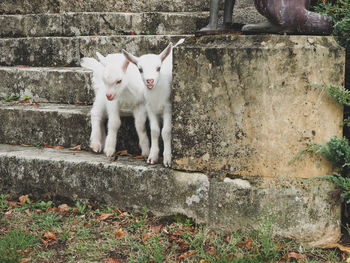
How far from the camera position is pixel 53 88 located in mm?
A: 4750

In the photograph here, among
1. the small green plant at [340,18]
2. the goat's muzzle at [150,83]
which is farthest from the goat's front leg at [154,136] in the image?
the small green plant at [340,18]

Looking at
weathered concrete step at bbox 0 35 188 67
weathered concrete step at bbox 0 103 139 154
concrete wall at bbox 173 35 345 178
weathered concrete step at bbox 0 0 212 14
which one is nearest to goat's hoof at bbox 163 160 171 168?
concrete wall at bbox 173 35 345 178

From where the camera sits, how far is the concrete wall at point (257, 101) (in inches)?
108

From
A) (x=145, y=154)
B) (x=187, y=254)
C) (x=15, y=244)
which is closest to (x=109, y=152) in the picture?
(x=145, y=154)

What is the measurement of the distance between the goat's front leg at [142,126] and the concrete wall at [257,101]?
691 millimetres

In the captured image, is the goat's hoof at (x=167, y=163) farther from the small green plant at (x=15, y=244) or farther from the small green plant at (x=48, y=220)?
the small green plant at (x=15, y=244)

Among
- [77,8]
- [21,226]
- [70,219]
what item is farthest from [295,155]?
[77,8]

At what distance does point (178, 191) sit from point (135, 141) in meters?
0.98

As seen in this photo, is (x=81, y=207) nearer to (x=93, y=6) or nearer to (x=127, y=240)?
(x=127, y=240)

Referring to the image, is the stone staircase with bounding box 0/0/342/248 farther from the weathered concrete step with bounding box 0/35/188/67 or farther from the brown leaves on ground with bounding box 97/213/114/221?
the brown leaves on ground with bounding box 97/213/114/221

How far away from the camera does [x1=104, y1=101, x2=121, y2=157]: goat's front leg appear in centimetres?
369

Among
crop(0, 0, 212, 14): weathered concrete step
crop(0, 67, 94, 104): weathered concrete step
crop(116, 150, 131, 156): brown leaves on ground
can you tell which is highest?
crop(0, 0, 212, 14): weathered concrete step

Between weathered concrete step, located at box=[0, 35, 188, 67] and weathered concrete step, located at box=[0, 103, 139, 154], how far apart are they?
989 mm

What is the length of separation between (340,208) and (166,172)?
4.39ft
